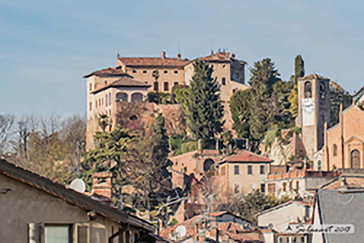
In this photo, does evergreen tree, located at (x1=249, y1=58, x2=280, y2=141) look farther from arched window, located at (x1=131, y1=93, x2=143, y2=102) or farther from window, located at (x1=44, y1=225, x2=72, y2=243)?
window, located at (x1=44, y1=225, x2=72, y2=243)

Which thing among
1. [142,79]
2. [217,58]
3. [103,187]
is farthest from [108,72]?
[103,187]

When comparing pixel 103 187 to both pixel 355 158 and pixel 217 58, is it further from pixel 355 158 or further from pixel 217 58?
pixel 217 58

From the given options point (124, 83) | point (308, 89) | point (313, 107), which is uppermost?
point (124, 83)

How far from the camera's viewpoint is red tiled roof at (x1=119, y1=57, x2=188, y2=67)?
137125 millimetres

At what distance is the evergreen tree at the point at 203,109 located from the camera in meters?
112

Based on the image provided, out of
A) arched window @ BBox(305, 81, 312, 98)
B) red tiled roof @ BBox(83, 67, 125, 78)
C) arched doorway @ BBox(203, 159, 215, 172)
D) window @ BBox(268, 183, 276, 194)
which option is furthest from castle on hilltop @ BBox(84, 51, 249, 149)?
window @ BBox(268, 183, 276, 194)

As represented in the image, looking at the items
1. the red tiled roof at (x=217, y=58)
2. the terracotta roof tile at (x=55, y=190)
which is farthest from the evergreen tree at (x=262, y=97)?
the terracotta roof tile at (x=55, y=190)

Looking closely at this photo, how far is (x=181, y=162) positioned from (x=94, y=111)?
22.0 m

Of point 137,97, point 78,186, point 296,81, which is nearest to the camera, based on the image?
point 78,186

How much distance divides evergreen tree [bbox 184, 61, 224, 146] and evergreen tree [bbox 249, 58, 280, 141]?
4094 mm

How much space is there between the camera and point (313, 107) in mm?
107375

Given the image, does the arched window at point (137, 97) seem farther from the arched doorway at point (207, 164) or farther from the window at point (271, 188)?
the window at point (271, 188)

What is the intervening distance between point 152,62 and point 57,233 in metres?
128

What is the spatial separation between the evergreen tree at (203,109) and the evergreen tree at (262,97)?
161 inches
